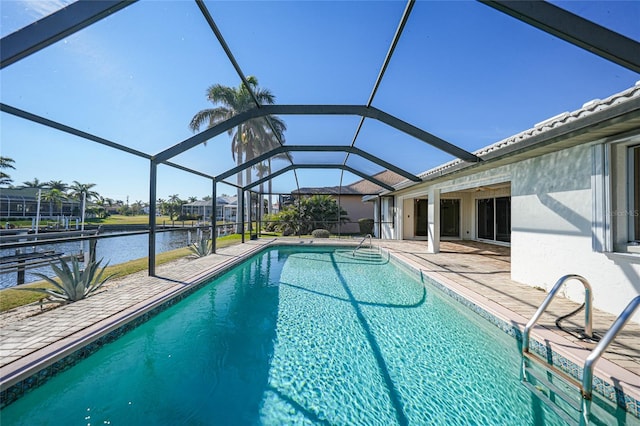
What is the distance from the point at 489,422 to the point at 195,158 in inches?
312

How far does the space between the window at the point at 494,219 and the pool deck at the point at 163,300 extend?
455 cm

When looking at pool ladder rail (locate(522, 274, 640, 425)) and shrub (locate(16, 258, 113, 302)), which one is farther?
shrub (locate(16, 258, 113, 302))

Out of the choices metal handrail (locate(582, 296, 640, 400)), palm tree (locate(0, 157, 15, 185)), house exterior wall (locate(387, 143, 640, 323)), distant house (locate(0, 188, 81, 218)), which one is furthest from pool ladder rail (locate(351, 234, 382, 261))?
distant house (locate(0, 188, 81, 218))

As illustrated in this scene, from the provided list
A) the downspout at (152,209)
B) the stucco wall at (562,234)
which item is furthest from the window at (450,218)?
the downspout at (152,209)

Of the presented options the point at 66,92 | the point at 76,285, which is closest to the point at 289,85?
the point at 66,92

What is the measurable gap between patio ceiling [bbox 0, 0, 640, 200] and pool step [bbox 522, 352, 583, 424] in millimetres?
3001

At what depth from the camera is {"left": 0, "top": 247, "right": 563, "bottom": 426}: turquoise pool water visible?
7.89ft

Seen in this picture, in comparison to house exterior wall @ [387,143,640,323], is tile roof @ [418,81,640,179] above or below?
above

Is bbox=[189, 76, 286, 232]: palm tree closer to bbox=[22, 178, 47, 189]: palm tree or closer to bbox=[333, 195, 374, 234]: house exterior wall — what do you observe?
bbox=[22, 178, 47, 189]: palm tree

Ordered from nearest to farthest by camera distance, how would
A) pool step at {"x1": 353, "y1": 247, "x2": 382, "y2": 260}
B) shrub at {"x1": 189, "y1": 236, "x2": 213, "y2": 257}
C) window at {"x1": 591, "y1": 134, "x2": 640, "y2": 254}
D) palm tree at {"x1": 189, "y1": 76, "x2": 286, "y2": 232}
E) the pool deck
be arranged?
the pool deck, window at {"x1": 591, "y1": 134, "x2": 640, "y2": 254}, palm tree at {"x1": 189, "y1": 76, "x2": 286, "y2": 232}, shrub at {"x1": 189, "y1": 236, "x2": 213, "y2": 257}, pool step at {"x1": 353, "y1": 247, "x2": 382, "y2": 260}

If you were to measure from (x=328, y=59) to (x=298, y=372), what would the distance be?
5.09 meters

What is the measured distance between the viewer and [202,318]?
4480mm

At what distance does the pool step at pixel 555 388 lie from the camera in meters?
2.32

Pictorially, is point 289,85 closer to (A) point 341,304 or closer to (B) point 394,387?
(A) point 341,304
